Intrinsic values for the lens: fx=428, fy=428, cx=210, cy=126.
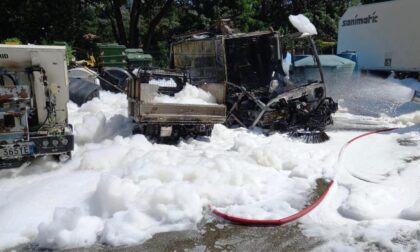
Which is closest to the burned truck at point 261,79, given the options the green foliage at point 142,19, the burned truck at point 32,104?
the burned truck at point 32,104

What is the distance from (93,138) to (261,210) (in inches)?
145

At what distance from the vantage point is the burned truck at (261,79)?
28.8ft

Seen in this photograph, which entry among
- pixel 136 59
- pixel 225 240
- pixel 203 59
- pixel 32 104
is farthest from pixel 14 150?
pixel 136 59

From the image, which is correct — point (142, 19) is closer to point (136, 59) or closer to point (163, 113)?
point (136, 59)

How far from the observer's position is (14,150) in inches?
209

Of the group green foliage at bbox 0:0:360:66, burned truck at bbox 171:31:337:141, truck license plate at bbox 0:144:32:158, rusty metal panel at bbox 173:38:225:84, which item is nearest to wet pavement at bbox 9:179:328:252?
truck license plate at bbox 0:144:32:158

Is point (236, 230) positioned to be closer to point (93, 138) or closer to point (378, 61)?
point (93, 138)

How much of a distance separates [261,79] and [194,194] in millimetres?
5656

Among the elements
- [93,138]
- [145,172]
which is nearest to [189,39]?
[93,138]

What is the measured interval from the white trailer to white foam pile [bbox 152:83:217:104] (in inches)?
393

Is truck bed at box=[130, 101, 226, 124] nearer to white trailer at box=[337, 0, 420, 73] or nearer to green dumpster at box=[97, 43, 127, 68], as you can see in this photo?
green dumpster at box=[97, 43, 127, 68]

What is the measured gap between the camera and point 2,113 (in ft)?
Answer: 17.8

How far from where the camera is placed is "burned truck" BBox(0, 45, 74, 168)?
5414 millimetres

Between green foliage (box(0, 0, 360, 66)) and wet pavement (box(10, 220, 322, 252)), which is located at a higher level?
green foliage (box(0, 0, 360, 66))
